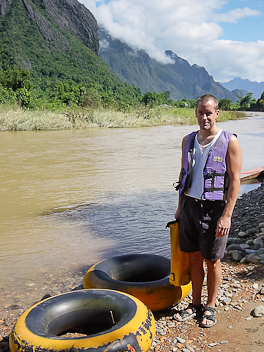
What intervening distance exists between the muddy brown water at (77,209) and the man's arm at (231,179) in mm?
2462

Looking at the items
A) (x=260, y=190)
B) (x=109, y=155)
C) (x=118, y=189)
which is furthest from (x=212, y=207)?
A: (x=109, y=155)

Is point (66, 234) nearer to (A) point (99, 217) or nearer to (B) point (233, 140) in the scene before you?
(A) point (99, 217)

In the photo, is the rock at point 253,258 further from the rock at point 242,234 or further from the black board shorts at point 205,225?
the black board shorts at point 205,225

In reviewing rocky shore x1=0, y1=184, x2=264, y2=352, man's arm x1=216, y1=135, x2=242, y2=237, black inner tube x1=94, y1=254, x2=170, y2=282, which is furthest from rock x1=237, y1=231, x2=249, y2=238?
man's arm x1=216, y1=135, x2=242, y2=237

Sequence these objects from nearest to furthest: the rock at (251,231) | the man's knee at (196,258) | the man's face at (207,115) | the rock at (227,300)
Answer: the man's face at (207,115), the man's knee at (196,258), the rock at (227,300), the rock at (251,231)

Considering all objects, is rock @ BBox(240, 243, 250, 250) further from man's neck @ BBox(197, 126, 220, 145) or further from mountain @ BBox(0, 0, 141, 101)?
mountain @ BBox(0, 0, 141, 101)

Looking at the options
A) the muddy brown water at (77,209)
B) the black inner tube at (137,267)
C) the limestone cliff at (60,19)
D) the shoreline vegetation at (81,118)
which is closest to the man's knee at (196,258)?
the black inner tube at (137,267)

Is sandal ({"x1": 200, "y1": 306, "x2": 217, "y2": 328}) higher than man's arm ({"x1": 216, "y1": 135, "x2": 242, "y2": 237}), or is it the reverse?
man's arm ({"x1": 216, "y1": 135, "x2": 242, "y2": 237})

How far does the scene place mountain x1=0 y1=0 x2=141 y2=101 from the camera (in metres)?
109

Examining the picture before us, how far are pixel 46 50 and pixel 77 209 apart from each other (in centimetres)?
12956

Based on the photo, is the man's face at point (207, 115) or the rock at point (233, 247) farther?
the rock at point (233, 247)

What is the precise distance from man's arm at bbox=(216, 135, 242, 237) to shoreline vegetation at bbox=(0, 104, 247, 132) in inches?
958

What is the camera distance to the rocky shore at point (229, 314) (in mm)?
2812

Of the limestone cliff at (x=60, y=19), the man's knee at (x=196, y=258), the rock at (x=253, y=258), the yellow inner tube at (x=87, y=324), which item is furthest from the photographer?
the limestone cliff at (x=60, y=19)
